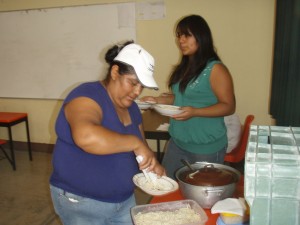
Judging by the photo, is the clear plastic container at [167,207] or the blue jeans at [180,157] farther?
the blue jeans at [180,157]

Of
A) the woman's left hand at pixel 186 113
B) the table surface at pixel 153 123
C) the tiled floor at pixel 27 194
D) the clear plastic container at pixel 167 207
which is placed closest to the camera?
the clear plastic container at pixel 167 207

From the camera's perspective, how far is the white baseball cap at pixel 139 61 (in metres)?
1.11

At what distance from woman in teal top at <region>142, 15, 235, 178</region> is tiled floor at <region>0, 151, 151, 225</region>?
1313 millimetres

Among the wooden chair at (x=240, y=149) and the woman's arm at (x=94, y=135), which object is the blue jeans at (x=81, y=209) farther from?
the wooden chair at (x=240, y=149)

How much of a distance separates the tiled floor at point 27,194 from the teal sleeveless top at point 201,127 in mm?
1325

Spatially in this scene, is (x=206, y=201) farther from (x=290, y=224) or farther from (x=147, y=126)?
(x=147, y=126)

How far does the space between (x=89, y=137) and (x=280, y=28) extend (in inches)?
90.9

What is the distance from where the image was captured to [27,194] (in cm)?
324

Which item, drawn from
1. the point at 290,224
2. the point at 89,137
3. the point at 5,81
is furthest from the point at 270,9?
the point at 5,81

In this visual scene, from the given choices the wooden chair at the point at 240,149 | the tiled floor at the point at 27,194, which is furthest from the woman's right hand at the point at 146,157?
the tiled floor at the point at 27,194

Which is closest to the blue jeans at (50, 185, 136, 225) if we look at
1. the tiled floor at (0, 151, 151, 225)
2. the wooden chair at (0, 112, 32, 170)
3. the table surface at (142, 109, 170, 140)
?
the table surface at (142, 109, 170, 140)

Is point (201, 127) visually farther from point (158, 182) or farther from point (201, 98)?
point (158, 182)

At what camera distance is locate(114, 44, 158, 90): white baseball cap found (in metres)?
1.11

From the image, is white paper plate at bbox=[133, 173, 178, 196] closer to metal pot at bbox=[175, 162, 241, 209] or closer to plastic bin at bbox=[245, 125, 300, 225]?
metal pot at bbox=[175, 162, 241, 209]
